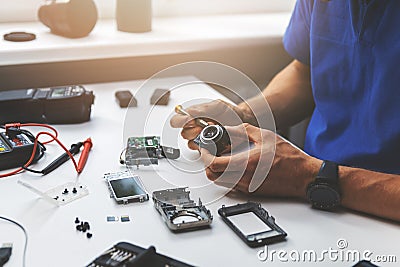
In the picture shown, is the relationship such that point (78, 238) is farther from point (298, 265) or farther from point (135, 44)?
point (135, 44)

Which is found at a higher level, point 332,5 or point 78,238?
point 332,5

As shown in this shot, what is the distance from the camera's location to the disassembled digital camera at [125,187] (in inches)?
37.7

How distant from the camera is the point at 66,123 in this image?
4.21 feet

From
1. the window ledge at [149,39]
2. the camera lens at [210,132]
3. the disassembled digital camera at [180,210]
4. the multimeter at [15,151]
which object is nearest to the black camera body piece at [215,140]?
the camera lens at [210,132]

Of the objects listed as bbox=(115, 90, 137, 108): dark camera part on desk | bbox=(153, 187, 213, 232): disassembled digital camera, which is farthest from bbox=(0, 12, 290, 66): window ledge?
bbox=(153, 187, 213, 232): disassembled digital camera

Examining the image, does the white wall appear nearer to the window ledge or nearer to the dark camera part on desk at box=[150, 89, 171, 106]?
the window ledge

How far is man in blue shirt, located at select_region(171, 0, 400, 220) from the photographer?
38.7 inches

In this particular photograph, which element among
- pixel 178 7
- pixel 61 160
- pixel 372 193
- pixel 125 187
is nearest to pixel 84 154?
pixel 61 160

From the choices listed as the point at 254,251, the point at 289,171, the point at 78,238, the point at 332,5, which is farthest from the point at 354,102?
the point at 78,238

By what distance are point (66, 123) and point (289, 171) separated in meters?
0.56

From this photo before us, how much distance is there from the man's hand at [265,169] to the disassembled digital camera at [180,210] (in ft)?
0.26

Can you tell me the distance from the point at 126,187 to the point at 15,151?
246mm

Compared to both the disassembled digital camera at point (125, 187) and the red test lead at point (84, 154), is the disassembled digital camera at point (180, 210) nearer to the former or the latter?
the disassembled digital camera at point (125, 187)

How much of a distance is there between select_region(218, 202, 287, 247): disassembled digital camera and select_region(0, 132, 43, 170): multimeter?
0.41 meters
